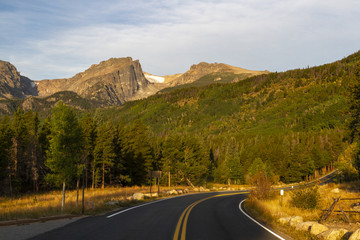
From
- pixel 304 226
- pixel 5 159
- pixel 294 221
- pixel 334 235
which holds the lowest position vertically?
pixel 294 221

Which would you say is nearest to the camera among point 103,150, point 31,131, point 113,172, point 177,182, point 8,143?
point 8,143

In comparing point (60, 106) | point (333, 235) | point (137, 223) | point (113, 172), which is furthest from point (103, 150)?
point (333, 235)

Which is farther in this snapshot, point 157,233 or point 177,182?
point 177,182

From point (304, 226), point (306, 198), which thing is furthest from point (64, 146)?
point (306, 198)

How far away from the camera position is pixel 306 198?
20.9 m

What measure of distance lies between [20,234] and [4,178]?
35.5 metres

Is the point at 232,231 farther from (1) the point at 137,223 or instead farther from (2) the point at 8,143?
(2) the point at 8,143

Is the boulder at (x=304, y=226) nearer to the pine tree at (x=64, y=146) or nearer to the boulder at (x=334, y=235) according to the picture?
the boulder at (x=334, y=235)

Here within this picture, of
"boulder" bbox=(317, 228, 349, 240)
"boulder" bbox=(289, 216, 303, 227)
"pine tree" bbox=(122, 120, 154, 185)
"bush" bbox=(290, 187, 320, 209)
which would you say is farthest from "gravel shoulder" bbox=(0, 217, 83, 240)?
"pine tree" bbox=(122, 120, 154, 185)

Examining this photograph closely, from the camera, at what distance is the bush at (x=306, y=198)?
20656mm

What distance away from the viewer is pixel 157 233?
10828mm

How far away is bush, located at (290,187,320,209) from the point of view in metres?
20.7

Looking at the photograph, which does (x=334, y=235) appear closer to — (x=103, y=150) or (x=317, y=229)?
(x=317, y=229)

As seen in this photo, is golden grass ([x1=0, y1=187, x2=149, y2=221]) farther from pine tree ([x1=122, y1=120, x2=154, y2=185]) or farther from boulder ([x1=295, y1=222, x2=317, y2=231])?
pine tree ([x1=122, y1=120, x2=154, y2=185])
